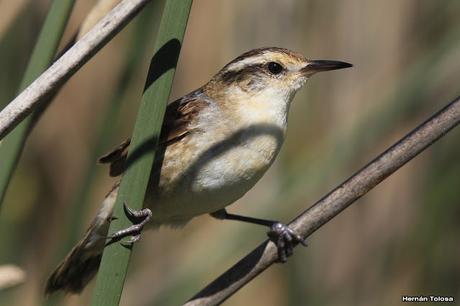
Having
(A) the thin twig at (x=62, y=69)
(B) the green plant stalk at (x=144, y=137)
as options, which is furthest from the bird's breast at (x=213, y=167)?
(A) the thin twig at (x=62, y=69)

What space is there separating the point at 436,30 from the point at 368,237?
3.46ft

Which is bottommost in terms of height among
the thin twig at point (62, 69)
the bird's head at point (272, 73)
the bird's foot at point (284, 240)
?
the bird's foot at point (284, 240)

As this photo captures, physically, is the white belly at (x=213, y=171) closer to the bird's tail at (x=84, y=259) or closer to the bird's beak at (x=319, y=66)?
the bird's tail at (x=84, y=259)

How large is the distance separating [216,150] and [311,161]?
2.79 ft

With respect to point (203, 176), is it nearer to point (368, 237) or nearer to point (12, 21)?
point (12, 21)

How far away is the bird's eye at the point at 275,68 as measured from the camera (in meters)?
2.65

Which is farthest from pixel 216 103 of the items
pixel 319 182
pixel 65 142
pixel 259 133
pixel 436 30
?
pixel 65 142

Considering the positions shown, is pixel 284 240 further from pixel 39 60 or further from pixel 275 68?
pixel 39 60

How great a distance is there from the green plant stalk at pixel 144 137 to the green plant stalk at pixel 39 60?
0.83 ft

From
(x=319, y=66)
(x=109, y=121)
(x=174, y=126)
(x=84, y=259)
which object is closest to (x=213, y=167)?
(x=174, y=126)

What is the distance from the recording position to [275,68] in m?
2.65

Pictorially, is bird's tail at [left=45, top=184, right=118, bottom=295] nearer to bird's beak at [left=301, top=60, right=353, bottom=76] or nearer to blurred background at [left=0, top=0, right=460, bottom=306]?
blurred background at [left=0, top=0, right=460, bottom=306]

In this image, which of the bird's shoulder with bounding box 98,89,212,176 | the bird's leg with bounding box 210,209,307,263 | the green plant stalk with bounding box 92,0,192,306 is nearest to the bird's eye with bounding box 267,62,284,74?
the bird's shoulder with bounding box 98,89,212,176

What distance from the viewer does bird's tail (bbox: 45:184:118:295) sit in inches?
101
